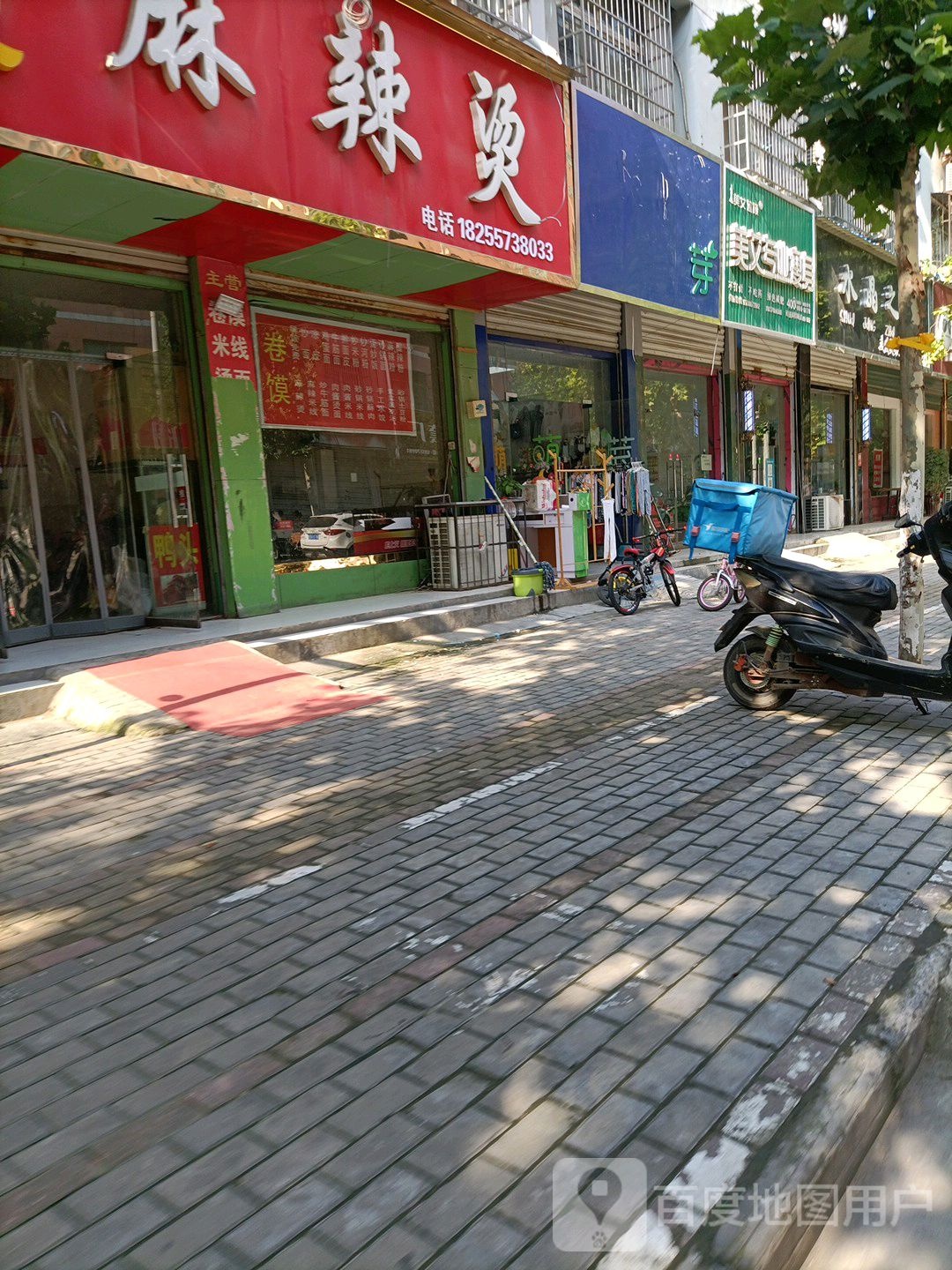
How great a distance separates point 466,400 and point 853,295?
13311 millimetres

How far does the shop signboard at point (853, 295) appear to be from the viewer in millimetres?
20562

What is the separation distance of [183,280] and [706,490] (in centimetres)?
616

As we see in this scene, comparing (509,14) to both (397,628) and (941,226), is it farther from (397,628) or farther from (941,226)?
(941,226)

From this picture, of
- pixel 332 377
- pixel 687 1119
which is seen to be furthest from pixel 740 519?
pixel 332 377

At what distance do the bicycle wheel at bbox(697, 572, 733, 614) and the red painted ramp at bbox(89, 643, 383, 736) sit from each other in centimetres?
555

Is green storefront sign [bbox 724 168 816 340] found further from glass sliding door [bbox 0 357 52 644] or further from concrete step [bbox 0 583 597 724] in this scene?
glass sliding door [bbox 0 357 52 644]

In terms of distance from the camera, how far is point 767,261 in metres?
17.6

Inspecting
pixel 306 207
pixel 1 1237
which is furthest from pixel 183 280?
pixel 1 1237

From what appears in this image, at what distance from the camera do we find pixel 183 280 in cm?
992

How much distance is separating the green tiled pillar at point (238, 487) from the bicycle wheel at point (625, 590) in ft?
13.6

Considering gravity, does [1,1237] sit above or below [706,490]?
below

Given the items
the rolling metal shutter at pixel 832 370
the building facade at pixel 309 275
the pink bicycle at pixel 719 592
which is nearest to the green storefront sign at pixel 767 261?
the building facade at pixel 309 275

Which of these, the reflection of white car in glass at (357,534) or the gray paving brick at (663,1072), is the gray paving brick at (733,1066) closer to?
the gray paving brick at (663,1072)

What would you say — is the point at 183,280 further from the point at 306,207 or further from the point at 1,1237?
the point at 1,1237
